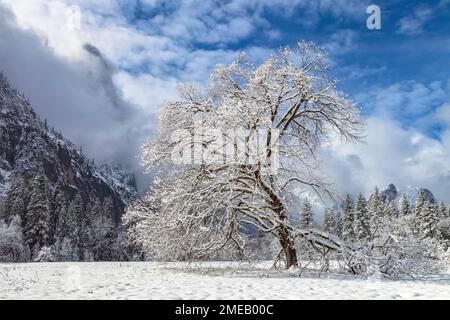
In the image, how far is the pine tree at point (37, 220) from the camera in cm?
6188

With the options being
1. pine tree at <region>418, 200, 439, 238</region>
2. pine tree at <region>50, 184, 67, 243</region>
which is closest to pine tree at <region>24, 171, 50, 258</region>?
pine tree at <region>50, 184, 67, 243</region>

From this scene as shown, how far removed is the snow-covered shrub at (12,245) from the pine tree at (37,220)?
70.2 inches

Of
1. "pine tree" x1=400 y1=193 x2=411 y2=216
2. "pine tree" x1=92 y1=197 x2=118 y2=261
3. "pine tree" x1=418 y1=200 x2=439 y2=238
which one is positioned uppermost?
"pine tree" x1=400 y1=193 x2=411 y2=216

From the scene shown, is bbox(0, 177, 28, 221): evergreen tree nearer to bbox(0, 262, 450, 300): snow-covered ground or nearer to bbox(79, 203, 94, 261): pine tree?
bbox(79, 203, 94, 261): pine tree

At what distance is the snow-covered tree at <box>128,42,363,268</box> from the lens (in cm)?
1658

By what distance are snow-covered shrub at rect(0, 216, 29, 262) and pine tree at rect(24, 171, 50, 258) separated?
1.78 meters

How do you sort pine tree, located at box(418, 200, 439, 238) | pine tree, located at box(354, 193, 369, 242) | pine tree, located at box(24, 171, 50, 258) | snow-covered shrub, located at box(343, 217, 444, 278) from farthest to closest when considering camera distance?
pine tree, located at box(354, 193, 369, 242) < pine tree, located at box(418, 200, 439, 238) < pine tree, located at box(24, 171, 50, 258) < snow-covered shrub, located at box(343, 217, 444, 278)

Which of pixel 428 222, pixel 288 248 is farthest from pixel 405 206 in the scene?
pixel 288 248

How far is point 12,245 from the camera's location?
57.9 metres

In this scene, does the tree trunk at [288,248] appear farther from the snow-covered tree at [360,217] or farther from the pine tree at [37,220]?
the pine tree at [37,220]

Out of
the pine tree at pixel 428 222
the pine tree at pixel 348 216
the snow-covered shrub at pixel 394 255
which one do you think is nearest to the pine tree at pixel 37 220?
the pine tree at pixel 348 216

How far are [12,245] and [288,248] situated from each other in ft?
170

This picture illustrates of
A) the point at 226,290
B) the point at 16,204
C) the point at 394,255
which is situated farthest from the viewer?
the point at 16,204

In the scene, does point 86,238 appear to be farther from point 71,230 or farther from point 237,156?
point 237,156
